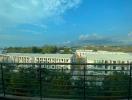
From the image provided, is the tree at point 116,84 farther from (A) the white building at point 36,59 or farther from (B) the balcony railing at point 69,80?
(A) the white building at point 36,59

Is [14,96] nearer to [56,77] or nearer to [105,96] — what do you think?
A: [56,77]

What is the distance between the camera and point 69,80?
347 inches

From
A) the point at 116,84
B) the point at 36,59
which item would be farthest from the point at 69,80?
the point at 36,59

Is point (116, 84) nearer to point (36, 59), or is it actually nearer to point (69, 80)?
point (69, 80)

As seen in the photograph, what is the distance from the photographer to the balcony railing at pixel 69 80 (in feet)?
27.9

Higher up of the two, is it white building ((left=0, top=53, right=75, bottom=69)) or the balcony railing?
white building ((left=0, top=53, right=75, bottom=69))

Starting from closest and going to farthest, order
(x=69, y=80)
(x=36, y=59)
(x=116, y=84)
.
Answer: (x=116, y=84), (x=69, y=80), (x=36, y=59)

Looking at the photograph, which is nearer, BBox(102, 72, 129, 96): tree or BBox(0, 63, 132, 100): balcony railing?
BBox(0, 63, 132, 100): balcony railing

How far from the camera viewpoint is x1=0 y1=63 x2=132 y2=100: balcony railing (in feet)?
27.9

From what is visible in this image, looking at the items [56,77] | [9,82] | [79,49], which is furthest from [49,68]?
[79,49]

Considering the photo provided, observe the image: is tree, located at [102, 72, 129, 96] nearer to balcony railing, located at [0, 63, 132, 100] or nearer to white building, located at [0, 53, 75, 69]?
balcony railing, located at [0, 63, 132, 100]

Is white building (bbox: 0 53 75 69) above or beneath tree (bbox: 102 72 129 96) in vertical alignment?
above

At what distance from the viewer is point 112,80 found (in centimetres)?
866

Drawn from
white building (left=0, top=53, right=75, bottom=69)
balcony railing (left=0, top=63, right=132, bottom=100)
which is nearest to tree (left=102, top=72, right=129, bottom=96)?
→ balcony railing (left=0, top=63, right=132, bottom=100)
